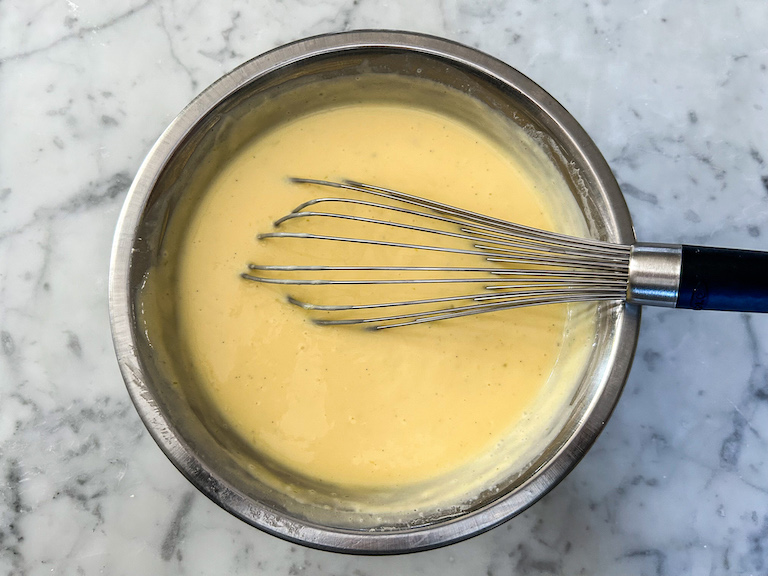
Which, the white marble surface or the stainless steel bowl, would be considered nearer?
the stainless steel bowl

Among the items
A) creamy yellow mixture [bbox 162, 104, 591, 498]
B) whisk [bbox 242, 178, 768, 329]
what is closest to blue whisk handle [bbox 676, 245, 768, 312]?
whisk [bbox 242, 178, 768, 329]

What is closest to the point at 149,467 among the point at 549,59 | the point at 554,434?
the point at 554,434

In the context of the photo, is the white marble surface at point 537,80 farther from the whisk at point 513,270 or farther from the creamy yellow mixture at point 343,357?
the whisk at point 513,270

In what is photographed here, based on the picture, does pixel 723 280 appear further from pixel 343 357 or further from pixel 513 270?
pixel 343 357

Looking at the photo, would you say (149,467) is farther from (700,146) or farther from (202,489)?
(700,146)

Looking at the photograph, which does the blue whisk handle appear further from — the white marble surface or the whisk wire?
the white marble surface
